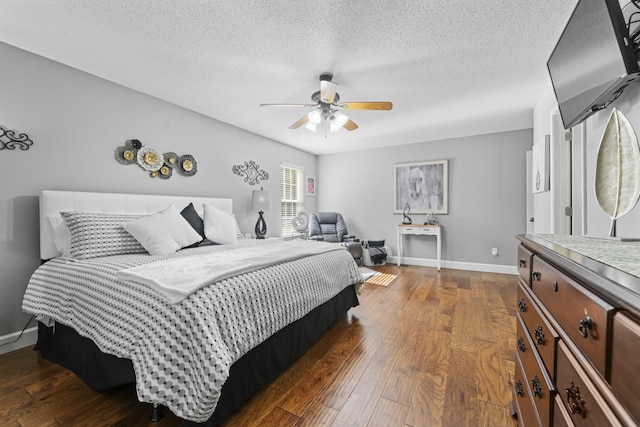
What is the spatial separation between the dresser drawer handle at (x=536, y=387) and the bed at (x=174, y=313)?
119cm

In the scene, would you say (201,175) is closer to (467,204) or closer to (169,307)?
(169,307)

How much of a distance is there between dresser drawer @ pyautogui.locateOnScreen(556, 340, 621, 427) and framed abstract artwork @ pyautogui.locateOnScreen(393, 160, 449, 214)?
453 cm

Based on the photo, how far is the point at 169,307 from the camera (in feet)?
4.23

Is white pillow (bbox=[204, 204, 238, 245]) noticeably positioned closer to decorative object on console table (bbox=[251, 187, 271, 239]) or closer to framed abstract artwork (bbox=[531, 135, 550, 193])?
decorative object on console table (bbox=[251, 187, 271, 239])

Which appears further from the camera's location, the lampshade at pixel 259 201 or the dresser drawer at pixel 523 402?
the lampshade at pixel 259 201

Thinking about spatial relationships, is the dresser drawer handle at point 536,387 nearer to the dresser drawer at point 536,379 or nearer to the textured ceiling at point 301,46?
the dresser drawer at point 536,379

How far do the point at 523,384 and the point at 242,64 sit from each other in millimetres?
2889

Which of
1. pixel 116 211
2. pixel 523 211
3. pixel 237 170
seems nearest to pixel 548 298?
pixel 116 211

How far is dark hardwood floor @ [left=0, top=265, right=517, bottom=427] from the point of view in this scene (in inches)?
56.4

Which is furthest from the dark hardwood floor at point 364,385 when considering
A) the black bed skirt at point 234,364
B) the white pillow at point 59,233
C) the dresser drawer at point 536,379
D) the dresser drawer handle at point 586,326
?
the dresser drawer handle at point 586,326

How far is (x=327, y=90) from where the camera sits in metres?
2.54

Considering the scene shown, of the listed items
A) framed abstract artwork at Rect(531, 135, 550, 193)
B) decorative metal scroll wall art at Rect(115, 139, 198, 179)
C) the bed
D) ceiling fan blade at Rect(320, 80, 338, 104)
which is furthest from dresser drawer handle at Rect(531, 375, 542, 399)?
decorative metal scroll wall art at Rect(115, 139, 198, 179)

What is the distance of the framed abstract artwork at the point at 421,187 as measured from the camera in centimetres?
498

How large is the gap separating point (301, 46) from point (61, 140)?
7.50 feet
